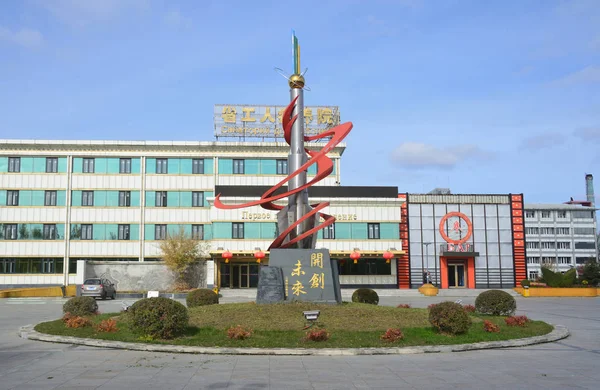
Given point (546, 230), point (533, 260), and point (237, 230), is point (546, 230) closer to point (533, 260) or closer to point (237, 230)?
point (533, 260)

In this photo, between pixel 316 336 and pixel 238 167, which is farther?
pixel 238 167

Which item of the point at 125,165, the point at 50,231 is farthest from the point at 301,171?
the point at 50,231

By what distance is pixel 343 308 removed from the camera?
20.2 m

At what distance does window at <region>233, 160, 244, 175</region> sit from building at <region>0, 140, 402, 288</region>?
96 millimetres

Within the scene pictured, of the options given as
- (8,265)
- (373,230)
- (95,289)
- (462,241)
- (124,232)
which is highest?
(124,232)

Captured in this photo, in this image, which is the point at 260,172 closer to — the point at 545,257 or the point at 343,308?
the point at 343,308

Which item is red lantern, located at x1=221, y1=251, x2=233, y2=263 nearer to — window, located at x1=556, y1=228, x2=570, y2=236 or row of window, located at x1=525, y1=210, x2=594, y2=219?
row of window, located at x1=525, y1=210, x2=594, y2=219

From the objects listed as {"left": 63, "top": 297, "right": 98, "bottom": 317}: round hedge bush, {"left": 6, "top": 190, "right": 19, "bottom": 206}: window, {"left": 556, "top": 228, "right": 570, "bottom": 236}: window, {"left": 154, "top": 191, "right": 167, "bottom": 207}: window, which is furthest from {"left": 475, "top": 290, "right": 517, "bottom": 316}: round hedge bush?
{"left": 556, "top": 228, "right": 570, "bottom": 236}: window

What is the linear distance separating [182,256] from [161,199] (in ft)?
28.6

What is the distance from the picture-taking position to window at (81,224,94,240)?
5278 centimetres

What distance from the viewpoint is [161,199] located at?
53500 mm

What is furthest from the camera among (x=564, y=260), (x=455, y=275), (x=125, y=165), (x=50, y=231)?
(x=564, y=260)

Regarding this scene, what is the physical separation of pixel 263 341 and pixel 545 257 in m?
94.3

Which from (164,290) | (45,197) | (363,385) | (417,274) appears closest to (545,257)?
(417,274)
